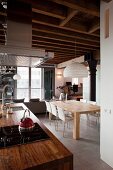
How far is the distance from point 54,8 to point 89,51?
131 inches

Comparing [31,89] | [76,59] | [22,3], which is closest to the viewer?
[22,3]

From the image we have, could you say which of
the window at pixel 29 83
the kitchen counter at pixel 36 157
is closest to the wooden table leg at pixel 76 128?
the kitchen counter at pixel 36 157

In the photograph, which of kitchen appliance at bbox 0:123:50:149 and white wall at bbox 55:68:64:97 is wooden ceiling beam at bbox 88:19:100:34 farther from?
white wall at bbox 55:68:64:97

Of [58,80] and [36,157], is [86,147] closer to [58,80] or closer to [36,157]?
[36,157]

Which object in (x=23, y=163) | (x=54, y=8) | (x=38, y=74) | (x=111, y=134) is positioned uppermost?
(x=54, y=8)

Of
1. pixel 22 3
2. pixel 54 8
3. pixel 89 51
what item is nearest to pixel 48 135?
pixel 22 3

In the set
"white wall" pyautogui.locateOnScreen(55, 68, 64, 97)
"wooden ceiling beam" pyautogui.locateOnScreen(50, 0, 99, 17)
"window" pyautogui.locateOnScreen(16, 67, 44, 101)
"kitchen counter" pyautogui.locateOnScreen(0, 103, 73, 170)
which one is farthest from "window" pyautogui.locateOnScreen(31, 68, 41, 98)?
"kitchen counter" pyautogui.locateOnScreen(0, 103, 73, 170)

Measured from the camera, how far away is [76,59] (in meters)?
6.89

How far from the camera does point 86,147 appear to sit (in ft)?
11.0

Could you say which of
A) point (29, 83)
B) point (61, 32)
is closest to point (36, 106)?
point (29, 83)

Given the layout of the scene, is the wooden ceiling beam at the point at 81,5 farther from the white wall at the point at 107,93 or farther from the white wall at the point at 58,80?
the white wall at the point at 58,80

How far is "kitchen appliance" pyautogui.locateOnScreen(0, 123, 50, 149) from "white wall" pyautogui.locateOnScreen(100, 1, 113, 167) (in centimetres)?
137

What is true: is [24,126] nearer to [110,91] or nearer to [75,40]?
[110,91]

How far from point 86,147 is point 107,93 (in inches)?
58.7
